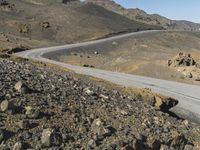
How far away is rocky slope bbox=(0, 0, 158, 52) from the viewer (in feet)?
327

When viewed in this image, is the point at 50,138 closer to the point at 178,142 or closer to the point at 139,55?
the point at 178,142

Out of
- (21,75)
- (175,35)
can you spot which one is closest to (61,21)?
(175,35)

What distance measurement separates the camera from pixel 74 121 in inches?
559

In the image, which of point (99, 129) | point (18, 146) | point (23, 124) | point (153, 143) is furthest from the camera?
point (153, 143)

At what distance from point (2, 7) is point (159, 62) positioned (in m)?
67.2

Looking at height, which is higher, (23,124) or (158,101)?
(23,124)

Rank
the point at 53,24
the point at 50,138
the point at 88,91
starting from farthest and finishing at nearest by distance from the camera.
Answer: the point at 53,24
the point at 88,91
the point at 50,138

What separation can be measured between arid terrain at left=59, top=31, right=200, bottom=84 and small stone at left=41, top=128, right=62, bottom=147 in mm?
33948

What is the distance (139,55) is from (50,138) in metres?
63.8

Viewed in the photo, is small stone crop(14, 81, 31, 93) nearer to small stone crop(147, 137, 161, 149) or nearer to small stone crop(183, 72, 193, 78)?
small stone crop(147, 137, 161, 149)

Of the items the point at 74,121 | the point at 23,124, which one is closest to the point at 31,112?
the point at 23,124

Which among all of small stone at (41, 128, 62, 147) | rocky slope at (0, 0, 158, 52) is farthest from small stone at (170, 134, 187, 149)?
rocky slope at (0, 0, 158, 52)

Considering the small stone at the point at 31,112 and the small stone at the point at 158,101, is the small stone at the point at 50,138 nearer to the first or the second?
the small stone at the point at 31,112

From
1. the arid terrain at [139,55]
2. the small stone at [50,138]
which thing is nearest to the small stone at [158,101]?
the small stone at [50,138]
